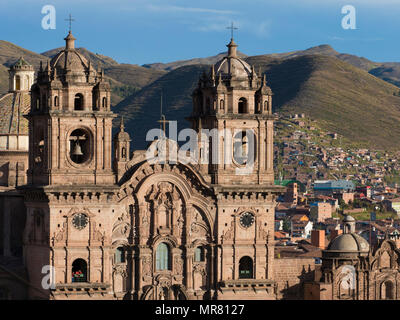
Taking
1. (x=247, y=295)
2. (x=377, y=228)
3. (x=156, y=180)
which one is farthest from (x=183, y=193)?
(x=377, y=228)

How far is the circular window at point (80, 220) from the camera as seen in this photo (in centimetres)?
8119

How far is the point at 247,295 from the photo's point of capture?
278 feet

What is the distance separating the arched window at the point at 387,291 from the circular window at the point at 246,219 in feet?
44.7

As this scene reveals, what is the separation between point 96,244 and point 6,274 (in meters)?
5.93

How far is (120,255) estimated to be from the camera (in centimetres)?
8275

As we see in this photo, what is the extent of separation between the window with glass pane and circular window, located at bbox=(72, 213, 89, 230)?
5.18m

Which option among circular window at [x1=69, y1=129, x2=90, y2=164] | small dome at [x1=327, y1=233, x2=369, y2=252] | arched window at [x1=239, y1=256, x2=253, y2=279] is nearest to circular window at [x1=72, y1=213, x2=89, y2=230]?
circular window at [x1=69, y1=129, x2=90, y2=164]

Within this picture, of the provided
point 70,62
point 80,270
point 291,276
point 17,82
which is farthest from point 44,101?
point 291,276

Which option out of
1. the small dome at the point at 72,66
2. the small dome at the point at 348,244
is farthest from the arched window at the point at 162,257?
the small dome at the point at 348,244

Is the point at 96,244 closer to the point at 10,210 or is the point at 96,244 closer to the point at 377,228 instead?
the point at 10,210

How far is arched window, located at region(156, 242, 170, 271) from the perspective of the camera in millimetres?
83625

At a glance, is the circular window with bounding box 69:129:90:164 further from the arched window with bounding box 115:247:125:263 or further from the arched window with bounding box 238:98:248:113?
the arched window with bounding box 238:98:248:113

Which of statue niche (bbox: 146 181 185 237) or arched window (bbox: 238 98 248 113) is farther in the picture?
arched window (bbox: 238 98 248 113)

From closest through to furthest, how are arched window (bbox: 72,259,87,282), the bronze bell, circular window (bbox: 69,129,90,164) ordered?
1. arched window (bbox: 72,259,87,282)
2. the bronze bell
3. circular window (bbox: 69,129,90,164)
